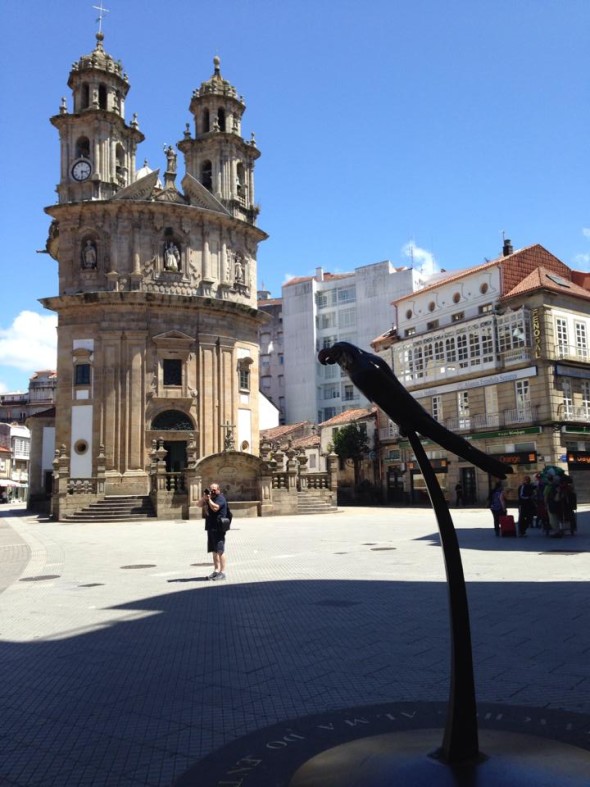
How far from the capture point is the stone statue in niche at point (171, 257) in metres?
40.4

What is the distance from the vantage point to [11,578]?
13.1 m

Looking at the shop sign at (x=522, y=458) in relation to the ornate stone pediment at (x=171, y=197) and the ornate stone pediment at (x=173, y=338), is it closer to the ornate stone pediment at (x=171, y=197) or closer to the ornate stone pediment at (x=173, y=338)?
the ornate stone pediment at (x=173, y=338)

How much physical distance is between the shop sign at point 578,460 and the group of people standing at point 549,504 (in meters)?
20.1

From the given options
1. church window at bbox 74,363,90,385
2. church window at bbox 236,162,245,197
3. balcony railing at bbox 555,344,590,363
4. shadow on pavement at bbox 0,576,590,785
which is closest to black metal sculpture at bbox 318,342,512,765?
shadow on pavement at bbox 0,576,590,785

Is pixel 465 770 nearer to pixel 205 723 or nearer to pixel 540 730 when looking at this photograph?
pixel 540 730

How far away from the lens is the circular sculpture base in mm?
3607

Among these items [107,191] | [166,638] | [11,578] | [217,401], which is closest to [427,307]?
[217,401]

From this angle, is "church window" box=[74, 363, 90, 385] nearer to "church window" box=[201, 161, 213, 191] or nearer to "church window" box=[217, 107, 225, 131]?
"church window" box=[201, 161, 213, 191]

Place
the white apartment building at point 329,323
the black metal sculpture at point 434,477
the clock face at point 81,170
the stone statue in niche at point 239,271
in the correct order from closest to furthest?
1. the black metal sculpture at point 434,477
2. the clock face at point 81,170
3. the stone statue in niche at point 239,271
4. the white apartment building at point 329,323

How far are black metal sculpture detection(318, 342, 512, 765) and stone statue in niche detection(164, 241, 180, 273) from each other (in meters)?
37.1

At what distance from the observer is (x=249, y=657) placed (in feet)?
23.1

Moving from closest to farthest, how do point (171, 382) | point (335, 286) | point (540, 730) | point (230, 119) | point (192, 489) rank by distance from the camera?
1. point (540, 730)
2. point (192, 489)
3. point (171, 382)
4. point (230, 119)
5. point (335, 286)

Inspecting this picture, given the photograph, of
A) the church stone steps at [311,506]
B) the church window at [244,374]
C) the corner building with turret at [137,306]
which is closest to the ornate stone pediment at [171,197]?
the corner building with turret at [137,306]

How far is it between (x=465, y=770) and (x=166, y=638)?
4899 mm
